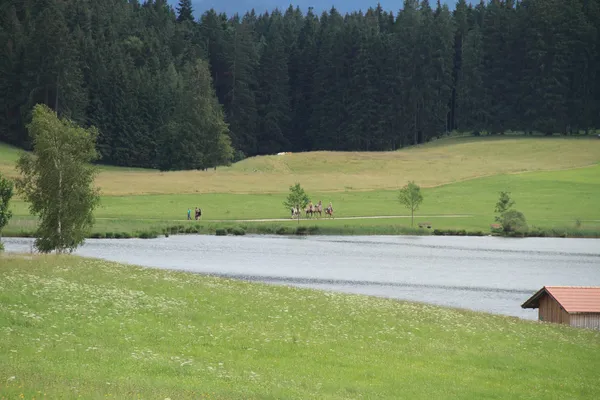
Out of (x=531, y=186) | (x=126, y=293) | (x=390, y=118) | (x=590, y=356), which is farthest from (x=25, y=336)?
(x=390, y=118)

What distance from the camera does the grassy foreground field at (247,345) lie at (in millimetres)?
19672

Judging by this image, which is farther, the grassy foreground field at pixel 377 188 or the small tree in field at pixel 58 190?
the grassy foreground field at pixel 377 188

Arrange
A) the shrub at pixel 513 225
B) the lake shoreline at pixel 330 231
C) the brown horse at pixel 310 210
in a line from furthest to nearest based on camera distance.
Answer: the brown horse at pixel 310 210
the shrub at pixel 513 225
the lake shoreline at pixel 330 231

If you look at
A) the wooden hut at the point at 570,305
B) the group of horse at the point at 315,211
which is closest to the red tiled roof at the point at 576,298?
the wooden hut at the point at 570,305

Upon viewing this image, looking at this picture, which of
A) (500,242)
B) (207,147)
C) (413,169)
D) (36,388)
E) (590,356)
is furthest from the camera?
(207,147)

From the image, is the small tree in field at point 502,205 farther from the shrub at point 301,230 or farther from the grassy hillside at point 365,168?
the grassy hillside at point 365,168

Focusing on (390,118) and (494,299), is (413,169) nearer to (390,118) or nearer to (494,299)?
(390,118)

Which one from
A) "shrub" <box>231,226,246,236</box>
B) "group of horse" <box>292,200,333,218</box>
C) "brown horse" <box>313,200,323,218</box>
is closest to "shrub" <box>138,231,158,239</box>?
"shrub" <box>231,226,246,236</box>

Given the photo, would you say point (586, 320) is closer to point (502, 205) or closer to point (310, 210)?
point (502, 205)

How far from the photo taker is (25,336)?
22.2 metres

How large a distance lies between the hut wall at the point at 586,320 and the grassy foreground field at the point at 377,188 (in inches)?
1877

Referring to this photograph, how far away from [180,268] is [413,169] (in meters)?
82.4

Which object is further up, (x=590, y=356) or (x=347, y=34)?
(x=347, y=34)

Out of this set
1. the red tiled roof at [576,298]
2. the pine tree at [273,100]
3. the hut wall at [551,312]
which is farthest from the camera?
the pine tree at [273,100]
